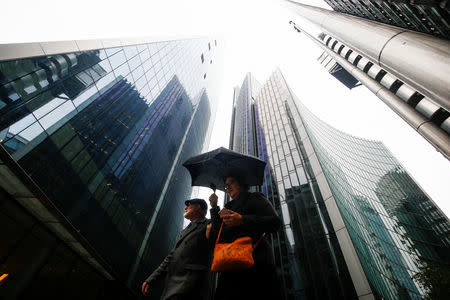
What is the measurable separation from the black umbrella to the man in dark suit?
813 millimetres

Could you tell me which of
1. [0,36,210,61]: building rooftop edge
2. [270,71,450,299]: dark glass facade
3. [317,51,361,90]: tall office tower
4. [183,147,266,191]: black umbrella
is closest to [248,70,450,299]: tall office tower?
[270,71,450,299]: dark glass facade

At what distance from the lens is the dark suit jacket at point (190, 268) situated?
92.4 inches

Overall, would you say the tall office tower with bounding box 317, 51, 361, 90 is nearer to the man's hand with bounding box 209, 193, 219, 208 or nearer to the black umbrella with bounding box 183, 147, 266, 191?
the black umbrella with bounding box 183, 147, 266, 191

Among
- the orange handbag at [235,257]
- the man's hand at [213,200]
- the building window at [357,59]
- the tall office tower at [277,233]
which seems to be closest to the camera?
the orange handbag at [235,257]

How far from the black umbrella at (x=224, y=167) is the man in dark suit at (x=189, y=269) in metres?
0.81

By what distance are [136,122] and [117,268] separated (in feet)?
52.7

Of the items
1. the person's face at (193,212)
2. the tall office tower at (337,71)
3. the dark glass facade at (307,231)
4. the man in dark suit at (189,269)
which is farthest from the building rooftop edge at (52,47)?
the tall office tower at (337,71)

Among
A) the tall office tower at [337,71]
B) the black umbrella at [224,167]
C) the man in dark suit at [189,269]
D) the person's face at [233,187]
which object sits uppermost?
the tall office tower at [337,71]

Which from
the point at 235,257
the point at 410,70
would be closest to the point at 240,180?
the point at 235,257

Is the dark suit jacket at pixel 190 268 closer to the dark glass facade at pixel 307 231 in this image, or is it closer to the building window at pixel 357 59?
the dark glass facade at pixel 307 231

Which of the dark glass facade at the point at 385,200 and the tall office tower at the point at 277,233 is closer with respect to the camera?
the tall office tower at the point at 277,233

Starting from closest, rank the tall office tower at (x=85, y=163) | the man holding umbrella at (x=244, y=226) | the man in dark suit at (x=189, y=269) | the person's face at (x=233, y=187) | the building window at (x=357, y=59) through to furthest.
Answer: the man holding umbrella at (x=244, y=226) < the man in dark suit at (x=189, y=269) < the person's face at (x=233, y=187) < the tall office tower at (x=85, y=163) < the building window at (x=357, y=59)

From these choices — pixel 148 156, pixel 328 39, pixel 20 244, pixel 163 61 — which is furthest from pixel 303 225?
pixel 163 61

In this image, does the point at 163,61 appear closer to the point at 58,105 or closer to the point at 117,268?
the point at 58,105
